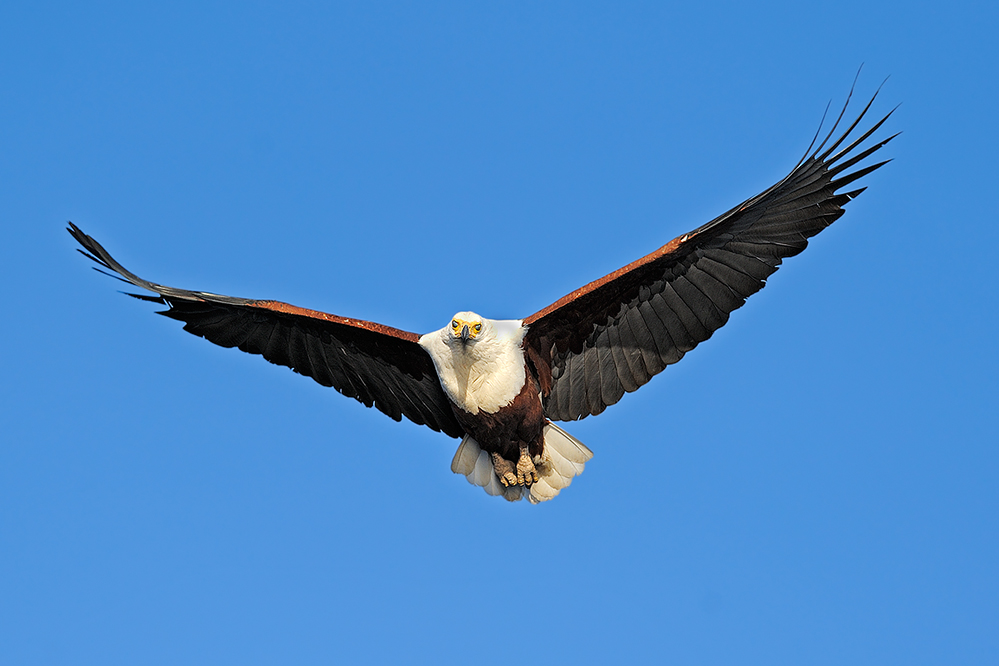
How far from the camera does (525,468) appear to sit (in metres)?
9.23

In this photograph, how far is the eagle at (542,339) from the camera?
8.15 meters

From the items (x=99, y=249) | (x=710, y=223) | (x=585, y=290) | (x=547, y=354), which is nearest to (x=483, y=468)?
(x=547, y=354)

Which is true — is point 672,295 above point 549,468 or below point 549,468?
above

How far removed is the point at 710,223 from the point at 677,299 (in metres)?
0.81

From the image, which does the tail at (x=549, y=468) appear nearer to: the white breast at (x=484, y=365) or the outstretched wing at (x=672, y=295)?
the outstretched wing at (x=672, y=295)

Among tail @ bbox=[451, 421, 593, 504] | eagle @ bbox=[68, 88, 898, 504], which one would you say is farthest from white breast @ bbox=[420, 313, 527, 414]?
tail @ bbox=[451, 421, 593, 504]

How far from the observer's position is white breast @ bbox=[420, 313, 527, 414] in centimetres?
856

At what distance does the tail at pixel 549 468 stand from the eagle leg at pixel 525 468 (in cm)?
14

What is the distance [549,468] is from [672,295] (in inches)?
72.8

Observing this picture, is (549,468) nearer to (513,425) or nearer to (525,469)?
(525,469)

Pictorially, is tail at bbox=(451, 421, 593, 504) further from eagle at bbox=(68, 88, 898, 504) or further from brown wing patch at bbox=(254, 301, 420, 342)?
brown wing patch at bbox=(254, 301, 420, 342)

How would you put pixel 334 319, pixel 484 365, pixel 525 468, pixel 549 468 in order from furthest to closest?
1. pixel 549 468
2. pixel 525 468
3. pixel 334 319
4. pixel 484 365

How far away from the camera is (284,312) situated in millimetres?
8945

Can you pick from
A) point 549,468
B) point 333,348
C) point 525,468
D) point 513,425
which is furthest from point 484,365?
point 333,348
